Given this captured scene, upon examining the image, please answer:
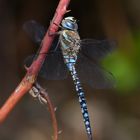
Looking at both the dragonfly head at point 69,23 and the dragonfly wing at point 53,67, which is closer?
the dragonfly head at point 69,23

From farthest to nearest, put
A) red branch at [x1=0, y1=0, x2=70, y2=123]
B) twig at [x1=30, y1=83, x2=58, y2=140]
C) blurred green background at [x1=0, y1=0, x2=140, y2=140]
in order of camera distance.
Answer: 1. blurred green background at [x1=0, y1=0, x2=140, y2=140]
2. twig at [x1=30, y1=83, x2=58, y2=140]
3. red branch at [x1=0, y1=0, x2=70, y2=123]

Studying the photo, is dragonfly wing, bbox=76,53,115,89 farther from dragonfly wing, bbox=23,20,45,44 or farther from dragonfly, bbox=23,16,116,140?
dragonfly wing, bbox=23,20,45,44

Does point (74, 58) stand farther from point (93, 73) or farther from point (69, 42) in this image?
point (93, 73)

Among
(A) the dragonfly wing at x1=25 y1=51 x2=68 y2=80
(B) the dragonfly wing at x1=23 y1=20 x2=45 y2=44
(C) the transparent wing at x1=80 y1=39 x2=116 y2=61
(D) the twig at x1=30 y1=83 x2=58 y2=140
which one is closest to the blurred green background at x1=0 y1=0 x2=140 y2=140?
(C) the transparent wing at x1=80 y1=39 x2=116 y2=61

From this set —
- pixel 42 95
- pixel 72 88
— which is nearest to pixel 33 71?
pixel 42 95

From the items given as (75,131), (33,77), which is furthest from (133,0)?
(33,77)

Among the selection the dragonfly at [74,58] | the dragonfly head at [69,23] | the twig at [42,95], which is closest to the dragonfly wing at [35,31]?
the dragonfly at [74,58]

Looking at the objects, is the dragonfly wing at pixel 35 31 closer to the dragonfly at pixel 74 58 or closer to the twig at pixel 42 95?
the dragonfly at pixel 74 58
